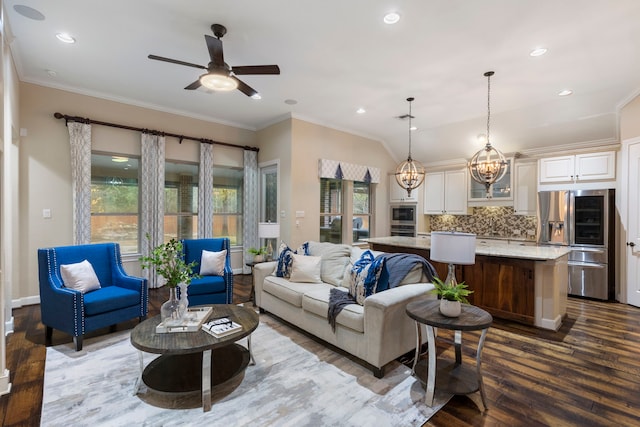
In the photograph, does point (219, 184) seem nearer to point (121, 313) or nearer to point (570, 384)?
point (121, 313)

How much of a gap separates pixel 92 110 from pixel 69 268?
2.78m

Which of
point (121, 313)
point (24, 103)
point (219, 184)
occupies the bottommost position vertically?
point (121, 313)

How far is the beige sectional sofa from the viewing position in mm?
2520

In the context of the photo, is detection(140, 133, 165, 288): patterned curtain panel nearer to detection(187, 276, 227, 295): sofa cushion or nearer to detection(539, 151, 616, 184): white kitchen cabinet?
detection(187, 276, 227, 295): sofa cushion

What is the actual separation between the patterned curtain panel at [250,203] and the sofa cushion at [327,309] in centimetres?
334

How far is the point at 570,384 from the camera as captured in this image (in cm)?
244

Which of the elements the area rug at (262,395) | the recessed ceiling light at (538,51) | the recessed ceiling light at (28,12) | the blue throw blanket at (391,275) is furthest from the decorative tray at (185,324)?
the recessed ceiling light at (538,51)

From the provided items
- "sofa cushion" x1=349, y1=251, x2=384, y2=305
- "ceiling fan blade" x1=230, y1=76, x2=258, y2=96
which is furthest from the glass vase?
"ceiling fan blade" x1=230, y1=76, x2=258, y2=96

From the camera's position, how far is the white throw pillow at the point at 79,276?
321cm

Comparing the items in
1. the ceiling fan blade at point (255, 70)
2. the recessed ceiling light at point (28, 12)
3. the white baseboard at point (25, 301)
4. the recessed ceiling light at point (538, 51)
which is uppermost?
the recessed ceiling light at point (28, 12)

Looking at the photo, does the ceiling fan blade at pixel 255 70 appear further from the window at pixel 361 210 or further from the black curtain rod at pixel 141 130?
the window at pixel 361 210

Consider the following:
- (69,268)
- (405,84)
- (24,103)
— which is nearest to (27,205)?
(24,103)

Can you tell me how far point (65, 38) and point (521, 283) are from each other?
228 inches

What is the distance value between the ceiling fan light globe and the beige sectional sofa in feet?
7.15
